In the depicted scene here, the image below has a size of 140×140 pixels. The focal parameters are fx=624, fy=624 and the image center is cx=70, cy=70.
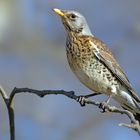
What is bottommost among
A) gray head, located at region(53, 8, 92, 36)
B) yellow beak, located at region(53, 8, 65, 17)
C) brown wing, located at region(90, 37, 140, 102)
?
brown wing, located at region(90, 37, 140, 102)

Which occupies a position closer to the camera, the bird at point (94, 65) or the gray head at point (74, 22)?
the bird at point (94, 65)

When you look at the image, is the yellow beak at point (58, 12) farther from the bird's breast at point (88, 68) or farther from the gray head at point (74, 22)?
the bird's breast at point (88, 68)

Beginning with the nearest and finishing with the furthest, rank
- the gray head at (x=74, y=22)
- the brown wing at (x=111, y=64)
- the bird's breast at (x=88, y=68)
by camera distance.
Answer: the bird's breast at (x=88, y=68), the brown wing at (x=111, y=64), the gray head at (x=74, y=22)

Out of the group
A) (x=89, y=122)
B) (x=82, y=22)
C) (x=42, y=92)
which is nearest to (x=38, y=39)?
(x=89, y=122)

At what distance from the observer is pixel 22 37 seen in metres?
7.45

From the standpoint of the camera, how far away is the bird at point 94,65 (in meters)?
4.86

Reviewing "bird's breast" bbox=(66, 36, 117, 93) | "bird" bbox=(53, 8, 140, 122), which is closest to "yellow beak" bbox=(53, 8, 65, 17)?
"bird" bbox=(53, 8, 140, 122)

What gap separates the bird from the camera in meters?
4.86

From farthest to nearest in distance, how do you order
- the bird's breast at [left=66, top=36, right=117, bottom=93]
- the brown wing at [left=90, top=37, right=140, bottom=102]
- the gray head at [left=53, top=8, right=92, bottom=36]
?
the gray head at [left=53, top=8, right=92, bottom=36]
the brown wing at [left=90, top=37, right=140, bottom=102]
the bird's breast at [left=66, top=36, right=117, bottom=93]

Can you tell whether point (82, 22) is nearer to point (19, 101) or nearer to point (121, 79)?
point (121, 79)

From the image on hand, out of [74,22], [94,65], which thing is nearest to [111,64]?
[94,65]

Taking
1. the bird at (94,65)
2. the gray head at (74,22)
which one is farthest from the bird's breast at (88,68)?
the gray head at (74,22)

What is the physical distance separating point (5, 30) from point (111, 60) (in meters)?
2.78

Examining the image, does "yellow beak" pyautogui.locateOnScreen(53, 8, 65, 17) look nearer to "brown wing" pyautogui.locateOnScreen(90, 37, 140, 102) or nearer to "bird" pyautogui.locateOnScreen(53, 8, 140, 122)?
"bird" pyautogui.locateOnScreen(53, 8, 140, 122)
